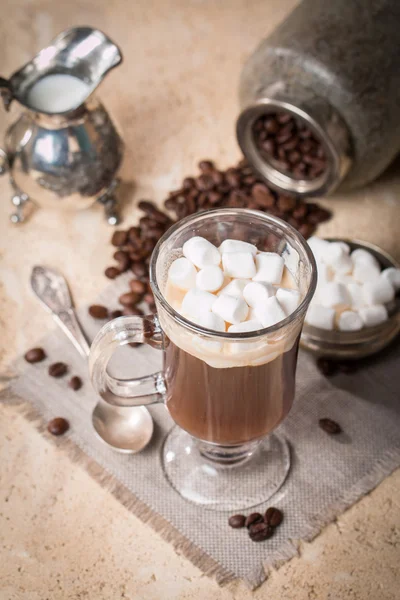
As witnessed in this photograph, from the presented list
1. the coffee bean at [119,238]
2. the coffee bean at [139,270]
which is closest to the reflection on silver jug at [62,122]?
the coffee bean at [119,238]

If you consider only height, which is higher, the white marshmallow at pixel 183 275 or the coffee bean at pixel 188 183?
the white marshmallow at pixel 183 275

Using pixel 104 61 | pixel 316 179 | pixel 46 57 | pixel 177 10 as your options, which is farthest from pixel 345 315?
pixel 177 10

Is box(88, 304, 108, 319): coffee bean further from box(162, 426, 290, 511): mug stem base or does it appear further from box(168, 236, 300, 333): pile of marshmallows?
box(168, 236, 300, 333): pile of marshmallows

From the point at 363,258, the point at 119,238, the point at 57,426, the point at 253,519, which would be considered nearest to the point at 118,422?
the point at 57,426

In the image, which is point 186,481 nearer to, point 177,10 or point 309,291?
point 309,291

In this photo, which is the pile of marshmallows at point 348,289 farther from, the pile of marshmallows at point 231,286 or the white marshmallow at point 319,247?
the pile of marshmallows at point 231,286

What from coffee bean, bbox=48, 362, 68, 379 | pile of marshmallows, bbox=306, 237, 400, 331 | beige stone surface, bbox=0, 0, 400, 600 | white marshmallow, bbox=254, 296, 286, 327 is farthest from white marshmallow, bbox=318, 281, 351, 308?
coffee bean, bbox=48, 362, 68, 379

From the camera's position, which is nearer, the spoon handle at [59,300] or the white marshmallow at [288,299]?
the white marshmallow at [288,299]
